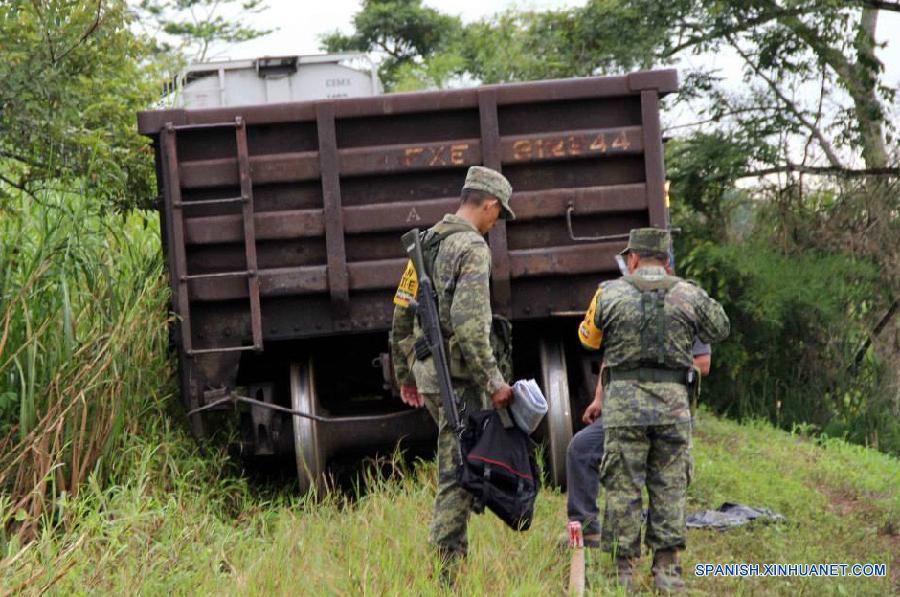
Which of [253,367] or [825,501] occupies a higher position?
[253,367]

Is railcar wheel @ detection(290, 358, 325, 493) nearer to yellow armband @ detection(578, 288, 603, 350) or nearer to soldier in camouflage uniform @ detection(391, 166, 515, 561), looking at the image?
soldier in camouflage uniform @ detection(391, 166, 515, 561)

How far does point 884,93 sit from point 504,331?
8.03 meters

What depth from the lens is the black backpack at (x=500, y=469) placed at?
5215 millimetres

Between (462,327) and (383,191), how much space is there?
6.56ft

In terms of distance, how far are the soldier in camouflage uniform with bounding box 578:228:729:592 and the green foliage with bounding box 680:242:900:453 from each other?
270 inches

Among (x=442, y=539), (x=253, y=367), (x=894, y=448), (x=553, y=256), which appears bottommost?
(x=894, y=448)

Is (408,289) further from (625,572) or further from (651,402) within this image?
(625,572)

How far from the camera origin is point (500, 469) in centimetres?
521

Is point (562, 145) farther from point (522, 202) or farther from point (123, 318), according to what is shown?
point (123, 318)

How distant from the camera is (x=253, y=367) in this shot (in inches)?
307

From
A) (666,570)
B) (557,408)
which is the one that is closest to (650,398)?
(666,570)

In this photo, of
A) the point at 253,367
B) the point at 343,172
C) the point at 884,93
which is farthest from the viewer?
the point at 884,93

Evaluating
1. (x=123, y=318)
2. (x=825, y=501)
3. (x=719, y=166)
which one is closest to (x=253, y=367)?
(x=123, y=318)

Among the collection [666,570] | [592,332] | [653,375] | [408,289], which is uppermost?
[408,289]
